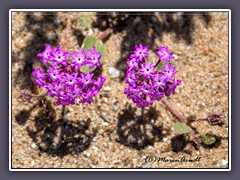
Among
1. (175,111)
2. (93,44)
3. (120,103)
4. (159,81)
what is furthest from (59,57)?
(175,111)

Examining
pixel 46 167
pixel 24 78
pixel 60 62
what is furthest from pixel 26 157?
pixel 60 62

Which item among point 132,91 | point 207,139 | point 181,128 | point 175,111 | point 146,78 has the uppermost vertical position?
point 146,78

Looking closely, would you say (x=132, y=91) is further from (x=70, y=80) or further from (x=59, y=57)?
(x=59, y=57)

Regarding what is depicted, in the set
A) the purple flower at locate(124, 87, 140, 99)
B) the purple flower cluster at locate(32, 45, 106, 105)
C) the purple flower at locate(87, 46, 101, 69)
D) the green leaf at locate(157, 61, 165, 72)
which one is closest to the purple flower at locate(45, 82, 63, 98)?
the purple flower cluster at locate(32, 45, 106, 105)

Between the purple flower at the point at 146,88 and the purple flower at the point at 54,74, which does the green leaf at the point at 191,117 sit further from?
the purple flower at the point at 54,74

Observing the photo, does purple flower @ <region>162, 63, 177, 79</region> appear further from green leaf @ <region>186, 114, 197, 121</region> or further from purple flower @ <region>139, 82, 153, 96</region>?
green leaf @ <region>186, 114, 197, 121</region>

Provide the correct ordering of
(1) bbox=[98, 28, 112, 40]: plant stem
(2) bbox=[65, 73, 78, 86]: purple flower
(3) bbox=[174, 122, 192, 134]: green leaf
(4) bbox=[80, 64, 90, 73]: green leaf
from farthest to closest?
(1) bbox=[98, 28, 112, 40]: plant stem → (3) bbox=[174, 122, 192, 134]: green leaf → (4) bbox=[80, 64, 90, 73]: green leaf → (2) bbox=[65, 73, 78, 86]: purple flower

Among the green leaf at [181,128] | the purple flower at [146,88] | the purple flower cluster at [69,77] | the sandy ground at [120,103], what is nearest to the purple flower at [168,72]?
the purple flower at [146,88]
